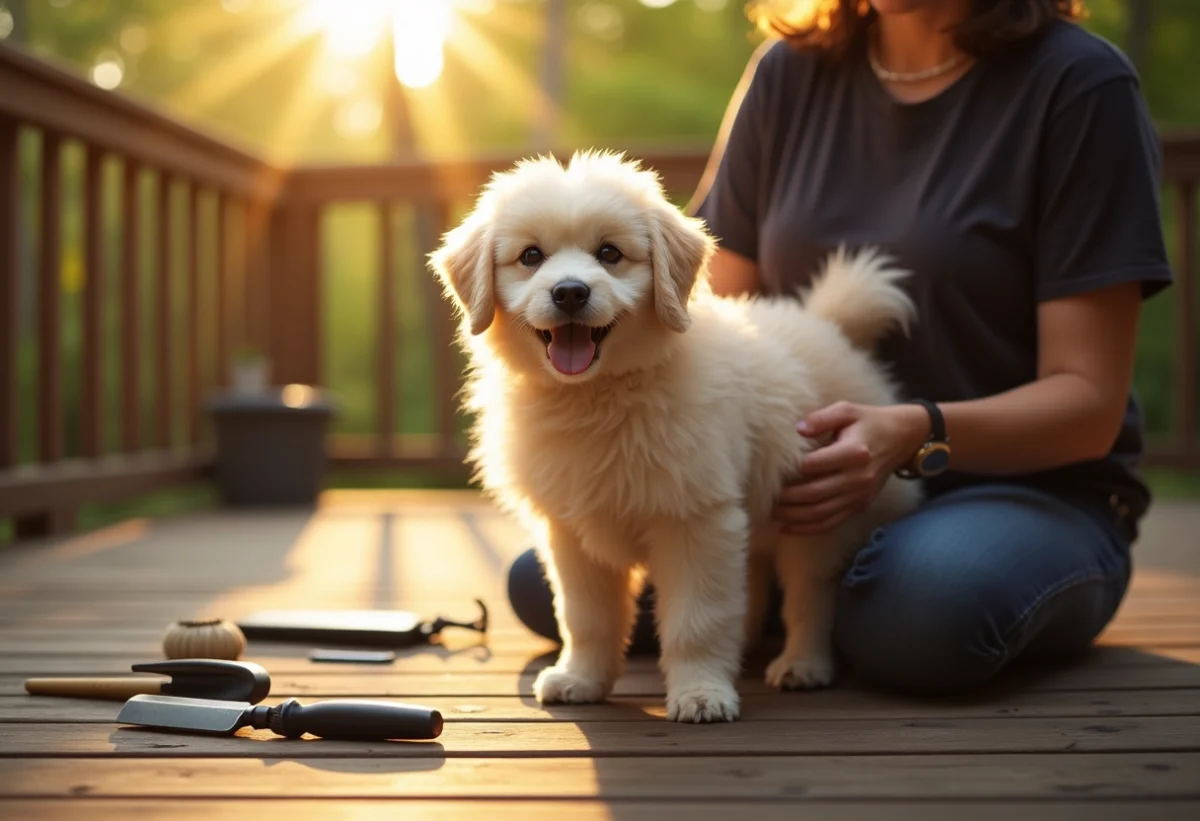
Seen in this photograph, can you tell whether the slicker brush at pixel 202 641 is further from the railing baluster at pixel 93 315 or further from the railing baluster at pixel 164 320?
the railing baluster at pixel 164 320

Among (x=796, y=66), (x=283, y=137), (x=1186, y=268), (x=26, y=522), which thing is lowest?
(x=26, y=522)

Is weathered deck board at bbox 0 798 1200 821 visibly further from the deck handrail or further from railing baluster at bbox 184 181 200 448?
railing baluster at bbox 184 181 200 448

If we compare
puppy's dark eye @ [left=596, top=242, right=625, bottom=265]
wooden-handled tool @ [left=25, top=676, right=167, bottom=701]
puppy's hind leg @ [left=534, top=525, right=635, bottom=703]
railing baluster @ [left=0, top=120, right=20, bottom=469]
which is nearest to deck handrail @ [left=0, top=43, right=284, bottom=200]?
railing baluster @ [left=0, top=120, right=20, bottom=469]

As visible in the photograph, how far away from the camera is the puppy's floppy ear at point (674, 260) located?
1.92 metres

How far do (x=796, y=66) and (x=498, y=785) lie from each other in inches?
68.8

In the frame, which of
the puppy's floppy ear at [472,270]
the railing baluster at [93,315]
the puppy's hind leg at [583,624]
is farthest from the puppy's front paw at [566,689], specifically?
the railing baluster at [93,315]

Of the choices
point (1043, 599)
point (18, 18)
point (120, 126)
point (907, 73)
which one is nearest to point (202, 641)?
point (1043, 599)

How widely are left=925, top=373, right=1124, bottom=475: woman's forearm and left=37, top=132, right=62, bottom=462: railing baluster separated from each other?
2.97 metres

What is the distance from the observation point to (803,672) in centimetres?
213

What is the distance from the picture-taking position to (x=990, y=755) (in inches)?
65.8

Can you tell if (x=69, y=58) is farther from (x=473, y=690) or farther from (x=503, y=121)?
(x=473, y=690)

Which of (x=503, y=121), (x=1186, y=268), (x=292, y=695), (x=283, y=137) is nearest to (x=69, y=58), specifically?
(x=283, y=137)

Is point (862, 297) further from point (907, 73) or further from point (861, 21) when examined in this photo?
point (861, 21)

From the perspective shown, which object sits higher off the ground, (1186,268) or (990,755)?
(1186,268)
